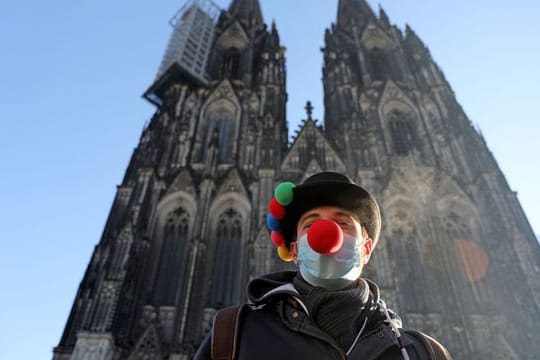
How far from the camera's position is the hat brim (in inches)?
95.4

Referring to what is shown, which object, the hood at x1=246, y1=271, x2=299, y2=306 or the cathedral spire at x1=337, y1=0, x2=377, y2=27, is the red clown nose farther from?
the cathedral spire at x1=337, y1=0, x2=377, y2=27

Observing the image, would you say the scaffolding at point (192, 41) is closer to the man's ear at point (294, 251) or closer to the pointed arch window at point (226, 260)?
the pointed arch window at point (226, 260)

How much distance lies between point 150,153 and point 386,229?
361 inches

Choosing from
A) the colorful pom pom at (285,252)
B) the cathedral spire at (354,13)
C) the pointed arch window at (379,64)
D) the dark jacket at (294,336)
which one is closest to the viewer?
the dark jacket at (294,336)

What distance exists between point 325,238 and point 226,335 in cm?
62

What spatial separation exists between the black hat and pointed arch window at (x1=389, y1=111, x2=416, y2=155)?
16626 millimetres

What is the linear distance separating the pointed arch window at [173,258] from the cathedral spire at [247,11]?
1595 centimetres

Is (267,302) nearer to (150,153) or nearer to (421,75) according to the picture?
(150,153)

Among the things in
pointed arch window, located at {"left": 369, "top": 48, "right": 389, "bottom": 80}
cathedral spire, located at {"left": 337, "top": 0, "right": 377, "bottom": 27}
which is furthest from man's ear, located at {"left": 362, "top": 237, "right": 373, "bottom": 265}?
cathedral spire, located at {"left": 337, "top": 0, "right": 377, "bottom": 27}

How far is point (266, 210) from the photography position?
1500 cm

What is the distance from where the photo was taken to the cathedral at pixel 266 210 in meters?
12.8

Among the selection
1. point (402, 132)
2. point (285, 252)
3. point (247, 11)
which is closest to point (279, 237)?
point (285, 252)

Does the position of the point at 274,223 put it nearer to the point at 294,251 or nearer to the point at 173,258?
the point at 294,251

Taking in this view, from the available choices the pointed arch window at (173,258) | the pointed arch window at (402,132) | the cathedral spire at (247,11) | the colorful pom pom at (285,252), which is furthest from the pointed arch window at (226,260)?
the cathedral spire at (247,11)
